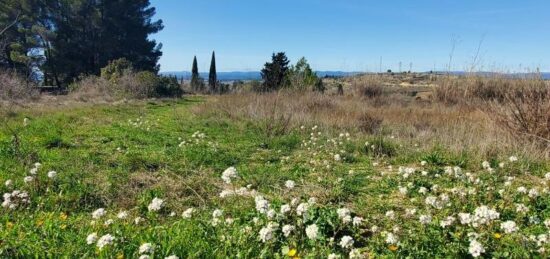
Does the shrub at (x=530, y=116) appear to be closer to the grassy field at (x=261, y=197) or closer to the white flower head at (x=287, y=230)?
the grassy field at (x=261, y=197)

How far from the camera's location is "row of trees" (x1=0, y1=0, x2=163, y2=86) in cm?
2769

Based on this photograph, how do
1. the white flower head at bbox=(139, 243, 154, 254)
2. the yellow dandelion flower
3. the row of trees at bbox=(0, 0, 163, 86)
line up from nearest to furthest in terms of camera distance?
the white flower head at bbox=(139, 243, 154, 254), the yellow dandelion flower, the row of trees at bbox=(0, 0, 163, 86)

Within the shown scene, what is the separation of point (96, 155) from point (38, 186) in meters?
1.70

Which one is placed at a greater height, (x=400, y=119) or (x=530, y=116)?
(x=530, y=116)

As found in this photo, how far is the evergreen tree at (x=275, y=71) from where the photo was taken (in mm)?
18625

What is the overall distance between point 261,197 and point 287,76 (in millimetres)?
14601

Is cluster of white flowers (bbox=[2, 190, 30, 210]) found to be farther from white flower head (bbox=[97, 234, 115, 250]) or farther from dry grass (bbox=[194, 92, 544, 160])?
dry grass (bbox=[194, 92, 544, 160])

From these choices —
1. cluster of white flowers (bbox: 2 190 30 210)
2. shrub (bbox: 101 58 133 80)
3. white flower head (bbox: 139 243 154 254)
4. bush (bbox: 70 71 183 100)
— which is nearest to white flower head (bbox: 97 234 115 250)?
white flower head (bbox: 139 243 154 254)

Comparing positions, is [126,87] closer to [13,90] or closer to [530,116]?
[13,90]

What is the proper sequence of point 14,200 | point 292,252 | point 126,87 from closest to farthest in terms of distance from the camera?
1. point 292,252
2. point 14,200
3. point 126,87

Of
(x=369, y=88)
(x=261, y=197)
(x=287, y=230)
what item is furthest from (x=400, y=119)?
(x=287, y=230)

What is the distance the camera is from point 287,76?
17.2 metres

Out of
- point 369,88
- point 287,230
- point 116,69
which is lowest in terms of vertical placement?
point 287,230

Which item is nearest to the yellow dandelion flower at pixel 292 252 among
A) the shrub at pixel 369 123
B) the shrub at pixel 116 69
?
the shrub at pixel 369 123
